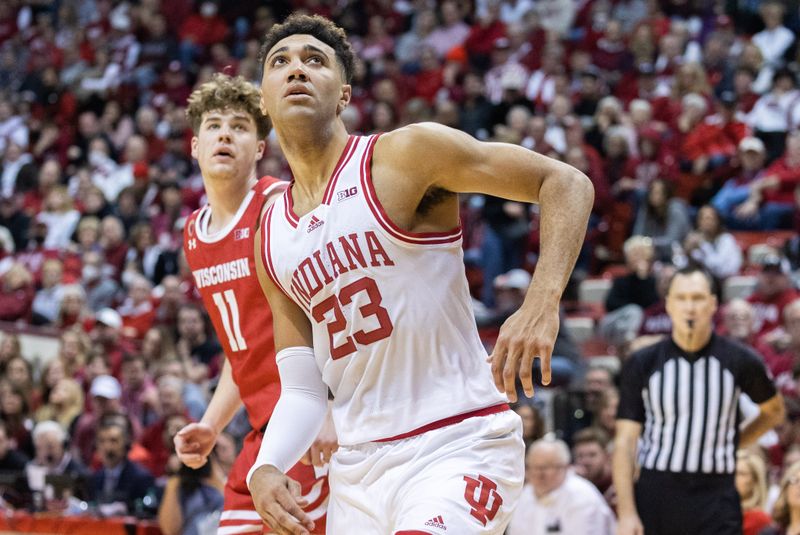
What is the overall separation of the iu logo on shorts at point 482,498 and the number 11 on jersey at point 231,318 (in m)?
1.63

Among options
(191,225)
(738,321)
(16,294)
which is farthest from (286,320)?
(16,294)

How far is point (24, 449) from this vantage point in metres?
11.6

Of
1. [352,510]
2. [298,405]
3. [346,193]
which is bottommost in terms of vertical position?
[352,510]

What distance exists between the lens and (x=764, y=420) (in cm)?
662

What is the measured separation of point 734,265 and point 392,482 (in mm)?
8805

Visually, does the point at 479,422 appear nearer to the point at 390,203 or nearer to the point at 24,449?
the point at 390,203


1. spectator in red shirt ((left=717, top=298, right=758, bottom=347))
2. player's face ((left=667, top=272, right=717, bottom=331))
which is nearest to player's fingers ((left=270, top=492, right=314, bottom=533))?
player's face ((left=667, top=272, right=717, bottom=331))

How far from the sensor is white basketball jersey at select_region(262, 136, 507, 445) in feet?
12.5

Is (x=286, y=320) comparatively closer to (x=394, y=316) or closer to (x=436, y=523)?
(x=394, y=316)

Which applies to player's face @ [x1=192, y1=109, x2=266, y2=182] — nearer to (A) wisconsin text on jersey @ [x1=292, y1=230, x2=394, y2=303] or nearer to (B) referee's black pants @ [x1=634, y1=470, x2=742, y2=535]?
(A) wisconsin text on jersey @ [x1=292, y1=230, x2=394, y2=303]

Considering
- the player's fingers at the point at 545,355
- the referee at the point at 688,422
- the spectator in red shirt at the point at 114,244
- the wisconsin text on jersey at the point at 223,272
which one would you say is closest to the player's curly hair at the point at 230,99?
the wisconsin text on jersey at the point at 223,272

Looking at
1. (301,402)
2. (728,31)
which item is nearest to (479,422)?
(301,402)

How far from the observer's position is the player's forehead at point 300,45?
4.18 metres

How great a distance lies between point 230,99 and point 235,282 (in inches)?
32.6
